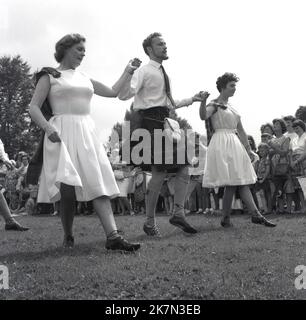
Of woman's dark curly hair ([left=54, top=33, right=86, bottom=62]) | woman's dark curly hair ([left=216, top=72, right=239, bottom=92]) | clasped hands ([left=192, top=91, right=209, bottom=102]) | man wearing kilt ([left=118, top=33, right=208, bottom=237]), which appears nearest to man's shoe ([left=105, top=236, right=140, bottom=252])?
man wearing kilt ([left=118, top=33, right=208, bottom=237])

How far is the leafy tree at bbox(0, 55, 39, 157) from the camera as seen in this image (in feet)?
169

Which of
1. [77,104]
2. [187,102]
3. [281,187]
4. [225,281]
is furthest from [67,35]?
[281,187]

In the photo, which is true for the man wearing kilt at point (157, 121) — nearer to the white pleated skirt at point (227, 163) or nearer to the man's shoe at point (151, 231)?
the man's shoe at point (151, 231)

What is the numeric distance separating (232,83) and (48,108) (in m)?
3.86

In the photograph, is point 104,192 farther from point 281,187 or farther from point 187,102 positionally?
point 281,187

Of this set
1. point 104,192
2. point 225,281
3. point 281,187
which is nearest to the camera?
point 225,281

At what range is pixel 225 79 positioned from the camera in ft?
29.2

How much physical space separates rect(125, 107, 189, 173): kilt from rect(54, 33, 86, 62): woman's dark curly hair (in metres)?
1.58

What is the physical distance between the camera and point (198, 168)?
569 inches

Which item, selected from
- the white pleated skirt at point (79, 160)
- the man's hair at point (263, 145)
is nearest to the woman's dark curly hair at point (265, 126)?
the man's hair at point (263, 145)

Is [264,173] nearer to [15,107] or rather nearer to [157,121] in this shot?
[157,121]

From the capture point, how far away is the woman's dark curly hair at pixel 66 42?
19.9 feet

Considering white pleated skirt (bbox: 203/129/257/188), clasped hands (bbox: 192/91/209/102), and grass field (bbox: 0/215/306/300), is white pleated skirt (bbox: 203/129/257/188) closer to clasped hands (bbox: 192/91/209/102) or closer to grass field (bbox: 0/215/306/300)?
clasped hands (bbox: 192/91/209/102)

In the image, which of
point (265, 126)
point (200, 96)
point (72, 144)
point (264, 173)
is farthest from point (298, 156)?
point (72, 144)
